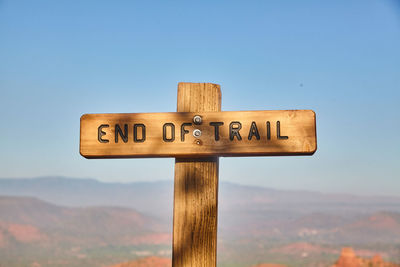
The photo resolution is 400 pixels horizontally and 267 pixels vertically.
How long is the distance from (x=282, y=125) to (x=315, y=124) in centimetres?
21

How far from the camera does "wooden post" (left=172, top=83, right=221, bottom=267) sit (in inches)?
98.7

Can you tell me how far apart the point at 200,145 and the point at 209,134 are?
9 centimetres

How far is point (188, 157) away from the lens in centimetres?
263

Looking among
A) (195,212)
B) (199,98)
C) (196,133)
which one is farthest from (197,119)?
(195,212)

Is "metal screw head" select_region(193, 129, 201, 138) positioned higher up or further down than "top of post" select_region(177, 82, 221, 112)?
further down

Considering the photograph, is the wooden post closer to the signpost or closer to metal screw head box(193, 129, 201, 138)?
the signpost

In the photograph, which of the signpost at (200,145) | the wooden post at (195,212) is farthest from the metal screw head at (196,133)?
the wooden post at (195,212)

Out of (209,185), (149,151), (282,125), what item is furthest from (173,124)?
(282,125)

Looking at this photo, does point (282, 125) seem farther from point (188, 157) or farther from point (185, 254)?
point (185, 254)

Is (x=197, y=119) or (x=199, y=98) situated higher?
(x=199, y=98)

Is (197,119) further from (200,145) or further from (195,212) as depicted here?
(195,212)

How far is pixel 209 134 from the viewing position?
258 centimetres

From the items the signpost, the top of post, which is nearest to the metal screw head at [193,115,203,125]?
the signpost

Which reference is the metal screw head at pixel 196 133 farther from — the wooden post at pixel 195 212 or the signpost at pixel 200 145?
the wooden post at pixel 195 212
